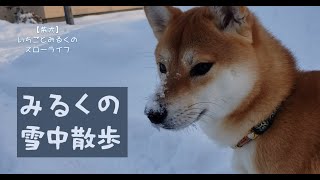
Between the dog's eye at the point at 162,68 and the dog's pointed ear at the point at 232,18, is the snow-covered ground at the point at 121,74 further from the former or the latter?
the dog's eye at the point at 162,68

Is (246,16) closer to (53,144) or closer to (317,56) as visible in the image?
(53,144)

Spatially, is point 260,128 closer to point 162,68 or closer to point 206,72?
point 206,72

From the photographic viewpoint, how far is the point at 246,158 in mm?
1446

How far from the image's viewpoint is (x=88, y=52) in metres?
3.15

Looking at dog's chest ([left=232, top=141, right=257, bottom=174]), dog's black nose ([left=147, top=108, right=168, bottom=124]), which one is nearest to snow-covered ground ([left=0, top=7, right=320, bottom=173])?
dog's chest ([left=232, top=141, right=257, bottom=174])

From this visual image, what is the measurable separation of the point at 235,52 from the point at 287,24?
215 cm

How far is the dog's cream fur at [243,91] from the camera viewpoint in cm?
138

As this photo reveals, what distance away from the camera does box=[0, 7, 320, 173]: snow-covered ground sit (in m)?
2.28

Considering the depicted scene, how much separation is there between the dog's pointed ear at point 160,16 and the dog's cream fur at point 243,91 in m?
0.14

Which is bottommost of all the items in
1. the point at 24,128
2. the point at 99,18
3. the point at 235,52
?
the point at 24,128

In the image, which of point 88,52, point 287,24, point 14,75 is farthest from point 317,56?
point 14,75

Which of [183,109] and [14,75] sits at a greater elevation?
[14,75]

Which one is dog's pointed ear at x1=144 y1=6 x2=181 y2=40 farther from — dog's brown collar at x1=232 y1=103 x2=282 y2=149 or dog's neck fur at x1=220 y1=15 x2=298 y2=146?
dog's brown collar at x1=232 y1=103 x2=282 y2=149
